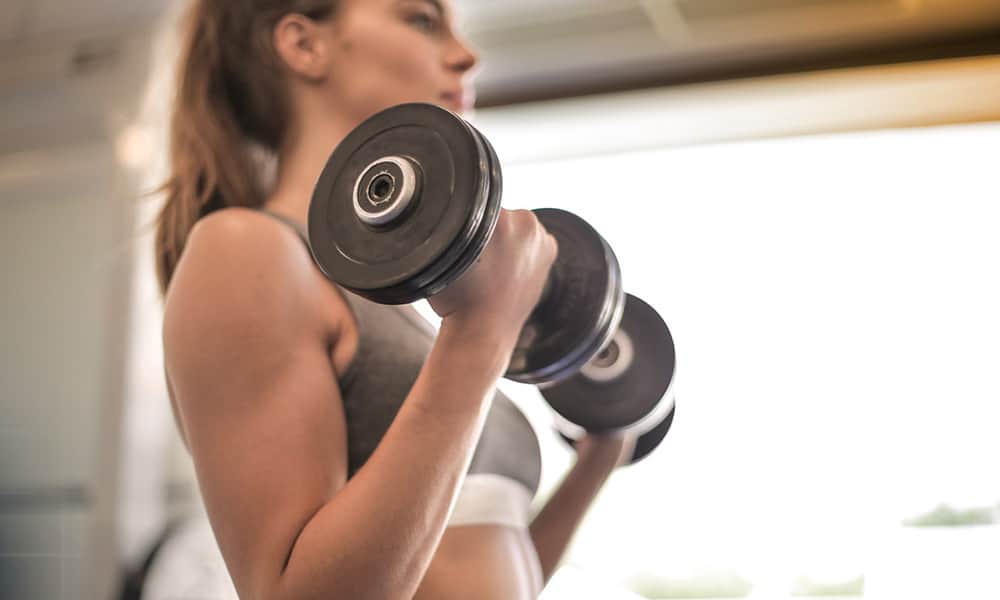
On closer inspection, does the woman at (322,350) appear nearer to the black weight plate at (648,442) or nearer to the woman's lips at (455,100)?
the woman's lips at (455,100)

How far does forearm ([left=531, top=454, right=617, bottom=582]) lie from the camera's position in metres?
0.97

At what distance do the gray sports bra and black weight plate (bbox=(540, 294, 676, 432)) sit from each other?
0.26m

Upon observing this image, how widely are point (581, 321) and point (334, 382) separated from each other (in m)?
0.25

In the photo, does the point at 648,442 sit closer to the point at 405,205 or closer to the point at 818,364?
the point at 405,205

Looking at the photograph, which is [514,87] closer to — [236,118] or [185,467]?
[185,467]

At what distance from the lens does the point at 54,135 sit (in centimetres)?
257

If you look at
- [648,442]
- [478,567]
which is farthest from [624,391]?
[478,567]

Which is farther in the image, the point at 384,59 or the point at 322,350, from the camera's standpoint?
the point at 384,59

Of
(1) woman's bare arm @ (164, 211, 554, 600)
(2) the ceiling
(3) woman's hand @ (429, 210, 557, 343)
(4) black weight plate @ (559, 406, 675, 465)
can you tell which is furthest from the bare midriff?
(2) the ceiling

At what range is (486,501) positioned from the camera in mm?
766

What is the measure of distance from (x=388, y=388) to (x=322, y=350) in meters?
0.07

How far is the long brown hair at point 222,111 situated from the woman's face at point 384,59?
35mm

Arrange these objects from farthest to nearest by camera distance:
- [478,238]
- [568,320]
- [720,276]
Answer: [720,276] → [568,320] → [478,238]

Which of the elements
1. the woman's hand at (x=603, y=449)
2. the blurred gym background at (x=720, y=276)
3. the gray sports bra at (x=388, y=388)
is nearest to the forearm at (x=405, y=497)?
the gray sports bra at (x=388, y=388)
